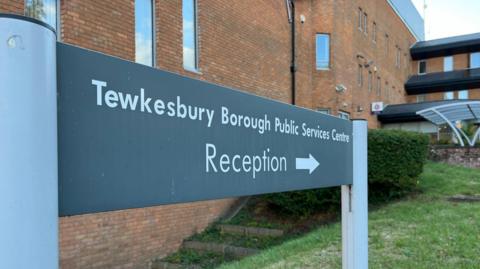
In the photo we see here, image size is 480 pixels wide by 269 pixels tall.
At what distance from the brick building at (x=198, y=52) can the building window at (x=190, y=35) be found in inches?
0.9

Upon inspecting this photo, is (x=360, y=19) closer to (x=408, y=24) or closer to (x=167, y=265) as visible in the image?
(x=408, y=24)

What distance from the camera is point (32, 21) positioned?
1.20 metres

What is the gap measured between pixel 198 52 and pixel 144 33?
1.75 metres

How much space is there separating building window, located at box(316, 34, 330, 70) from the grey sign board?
18.2 m

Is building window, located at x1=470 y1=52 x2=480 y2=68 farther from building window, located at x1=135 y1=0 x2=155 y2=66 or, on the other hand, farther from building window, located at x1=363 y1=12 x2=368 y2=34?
building window, located at x1=135 y1=0 x2=155 y2=66

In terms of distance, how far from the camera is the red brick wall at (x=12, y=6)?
653 cm

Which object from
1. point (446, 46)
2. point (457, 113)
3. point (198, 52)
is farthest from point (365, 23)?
point (446, 46)

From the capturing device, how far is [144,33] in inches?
370

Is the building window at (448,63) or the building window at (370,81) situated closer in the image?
the building window at (370,81)

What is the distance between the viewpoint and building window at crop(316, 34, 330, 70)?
20062mm

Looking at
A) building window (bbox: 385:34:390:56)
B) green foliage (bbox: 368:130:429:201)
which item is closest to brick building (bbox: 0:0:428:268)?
green foliage (bbox: 368:130:429:201)

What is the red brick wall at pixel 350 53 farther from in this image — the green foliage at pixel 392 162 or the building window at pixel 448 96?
the building window at pixel 448 96

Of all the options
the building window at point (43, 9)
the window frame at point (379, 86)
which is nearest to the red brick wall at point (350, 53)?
the window frame at point (379, 86)

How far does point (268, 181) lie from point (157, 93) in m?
0.83
